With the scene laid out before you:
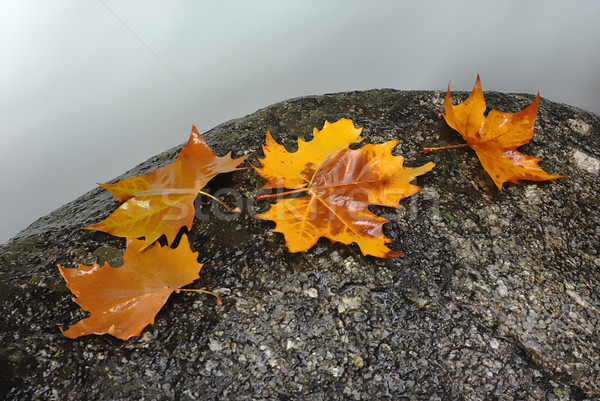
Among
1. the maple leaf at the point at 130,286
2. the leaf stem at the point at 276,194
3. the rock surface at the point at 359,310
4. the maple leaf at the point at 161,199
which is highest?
the maple leaf at the point at 161,199

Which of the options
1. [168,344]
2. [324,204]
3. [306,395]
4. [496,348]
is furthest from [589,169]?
[168,344]

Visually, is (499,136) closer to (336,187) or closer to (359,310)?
(336,187)

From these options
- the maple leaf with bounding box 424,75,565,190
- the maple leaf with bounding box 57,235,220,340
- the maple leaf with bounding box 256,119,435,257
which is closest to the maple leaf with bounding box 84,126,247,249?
the maple leaf with bounding box 57,235,220,340

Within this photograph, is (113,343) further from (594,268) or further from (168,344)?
(594,268)

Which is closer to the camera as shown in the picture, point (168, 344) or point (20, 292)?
point (168, 344)

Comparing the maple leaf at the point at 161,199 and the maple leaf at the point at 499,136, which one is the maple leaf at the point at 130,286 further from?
the maple leaf at the point at 499,136

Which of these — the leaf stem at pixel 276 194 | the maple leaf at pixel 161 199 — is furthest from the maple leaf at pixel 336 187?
the maple leaf at pixel 161 199
